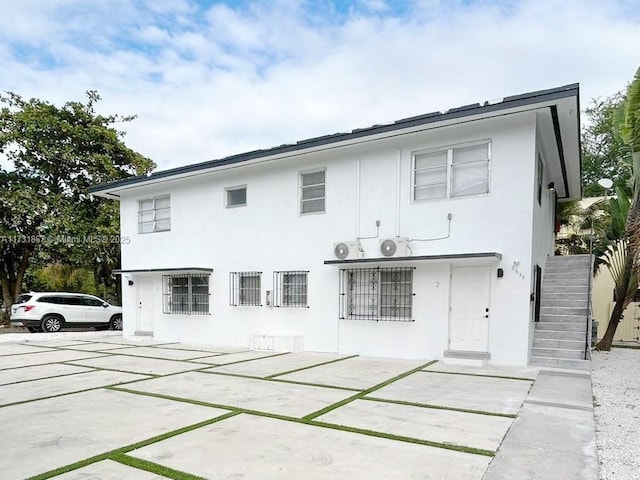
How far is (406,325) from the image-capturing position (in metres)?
9.48

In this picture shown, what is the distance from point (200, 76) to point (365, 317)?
9.62 meters

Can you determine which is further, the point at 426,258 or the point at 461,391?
the point at 426,258

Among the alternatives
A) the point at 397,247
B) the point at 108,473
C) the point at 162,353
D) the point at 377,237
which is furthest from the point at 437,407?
the point at 162,353

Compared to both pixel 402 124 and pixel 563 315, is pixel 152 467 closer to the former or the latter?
pixel 402 124

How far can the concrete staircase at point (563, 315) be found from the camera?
336 inches

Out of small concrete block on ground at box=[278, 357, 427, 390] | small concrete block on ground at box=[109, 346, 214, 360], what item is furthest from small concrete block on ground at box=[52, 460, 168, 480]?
small concrete block on ground at box=[109, 346, 214, 360]

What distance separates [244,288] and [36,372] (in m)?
5.21

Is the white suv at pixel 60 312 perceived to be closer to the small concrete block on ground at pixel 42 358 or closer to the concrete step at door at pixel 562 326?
the small concrete block on ground at pixel 42 358

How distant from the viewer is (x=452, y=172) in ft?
30.1

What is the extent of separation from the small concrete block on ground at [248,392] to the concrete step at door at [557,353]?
4.70 m

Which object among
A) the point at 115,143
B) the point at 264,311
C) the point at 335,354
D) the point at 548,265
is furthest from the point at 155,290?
the point at 548,265

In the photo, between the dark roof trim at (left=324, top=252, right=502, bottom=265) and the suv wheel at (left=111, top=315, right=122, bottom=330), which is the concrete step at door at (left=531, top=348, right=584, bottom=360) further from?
the suv wheel at (left=111, top=315, right=122, bottom=330)

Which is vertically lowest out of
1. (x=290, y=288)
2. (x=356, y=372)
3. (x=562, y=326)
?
(x=356, y=372)

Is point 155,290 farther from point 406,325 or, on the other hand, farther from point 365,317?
point 406,325
